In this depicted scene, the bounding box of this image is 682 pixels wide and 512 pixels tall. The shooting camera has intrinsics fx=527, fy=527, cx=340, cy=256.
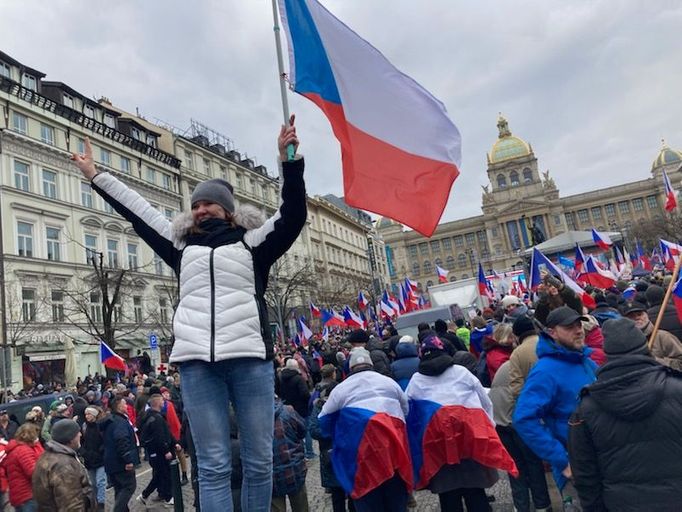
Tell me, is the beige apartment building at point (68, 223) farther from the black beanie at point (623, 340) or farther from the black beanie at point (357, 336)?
the black beanie at point (623, 340)

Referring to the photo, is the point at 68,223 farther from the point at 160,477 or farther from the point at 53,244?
the point at 160,477

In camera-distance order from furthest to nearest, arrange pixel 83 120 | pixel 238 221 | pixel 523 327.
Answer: pixel 83 120 < pixel 523 327 < pixel 238 221

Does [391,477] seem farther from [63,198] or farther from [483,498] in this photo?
[63,198]

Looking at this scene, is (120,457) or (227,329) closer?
(227,329)

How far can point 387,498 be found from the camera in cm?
457

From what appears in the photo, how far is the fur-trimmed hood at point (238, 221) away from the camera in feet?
8.94

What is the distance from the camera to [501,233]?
11888cm

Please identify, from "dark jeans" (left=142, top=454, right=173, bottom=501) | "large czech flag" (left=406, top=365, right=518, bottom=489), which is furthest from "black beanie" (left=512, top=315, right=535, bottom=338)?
"dark jeans" (left=142, top=454, right=173, bottom=501)

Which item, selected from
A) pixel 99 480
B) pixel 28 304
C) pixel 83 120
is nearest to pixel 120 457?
pixel 99 480

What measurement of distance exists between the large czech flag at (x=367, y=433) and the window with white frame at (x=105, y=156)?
3590 cm

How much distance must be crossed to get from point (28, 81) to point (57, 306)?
553 inches

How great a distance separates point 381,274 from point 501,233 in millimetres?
45111

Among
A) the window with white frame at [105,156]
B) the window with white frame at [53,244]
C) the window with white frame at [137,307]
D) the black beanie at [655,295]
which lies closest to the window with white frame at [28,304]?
the window with white frame at [53,244]

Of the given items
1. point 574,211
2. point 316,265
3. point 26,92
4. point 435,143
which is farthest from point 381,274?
point 435,143
